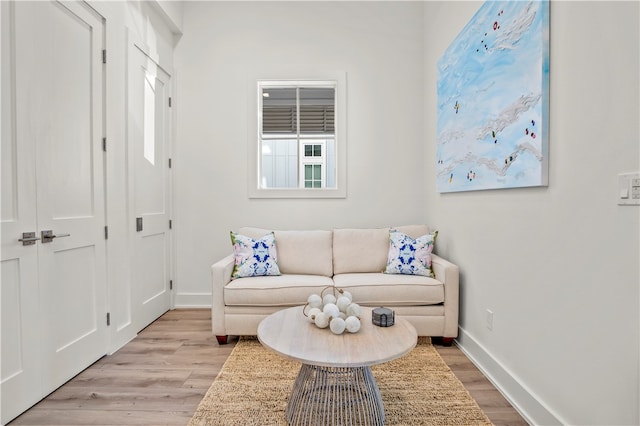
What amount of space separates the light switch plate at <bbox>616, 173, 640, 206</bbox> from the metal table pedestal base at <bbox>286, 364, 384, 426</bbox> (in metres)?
1.27

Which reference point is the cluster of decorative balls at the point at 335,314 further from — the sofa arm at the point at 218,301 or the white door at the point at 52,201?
the white door at the point at 52,201

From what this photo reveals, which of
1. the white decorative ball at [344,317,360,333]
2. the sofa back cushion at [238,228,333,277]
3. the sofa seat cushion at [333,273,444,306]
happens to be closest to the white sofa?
the sofa seat cushion at [333,273,444,306]

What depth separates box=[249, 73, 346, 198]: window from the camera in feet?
12.1

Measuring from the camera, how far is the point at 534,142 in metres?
1.73

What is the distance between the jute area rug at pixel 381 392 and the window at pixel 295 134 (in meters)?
1.84

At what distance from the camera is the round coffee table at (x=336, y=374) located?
158 cm

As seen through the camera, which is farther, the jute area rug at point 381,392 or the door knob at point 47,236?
the door knob at point 47,236

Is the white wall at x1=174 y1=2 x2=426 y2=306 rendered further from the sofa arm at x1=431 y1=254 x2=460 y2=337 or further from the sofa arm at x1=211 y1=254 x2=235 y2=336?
the sofa arm at x1=431 y1=254 x2=460 y2=337

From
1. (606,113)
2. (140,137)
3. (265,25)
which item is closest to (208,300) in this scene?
(140,137)

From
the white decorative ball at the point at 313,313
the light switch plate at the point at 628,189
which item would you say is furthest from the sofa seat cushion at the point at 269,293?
the light switch plate at the point at 628,189

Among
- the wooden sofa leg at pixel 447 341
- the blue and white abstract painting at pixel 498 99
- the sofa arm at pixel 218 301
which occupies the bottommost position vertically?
the wooden sofa leg at pixel 447 341

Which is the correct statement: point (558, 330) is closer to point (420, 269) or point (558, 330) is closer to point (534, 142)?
point (534, 142)

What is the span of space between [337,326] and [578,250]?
1.11m

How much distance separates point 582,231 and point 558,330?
1.60 ft
